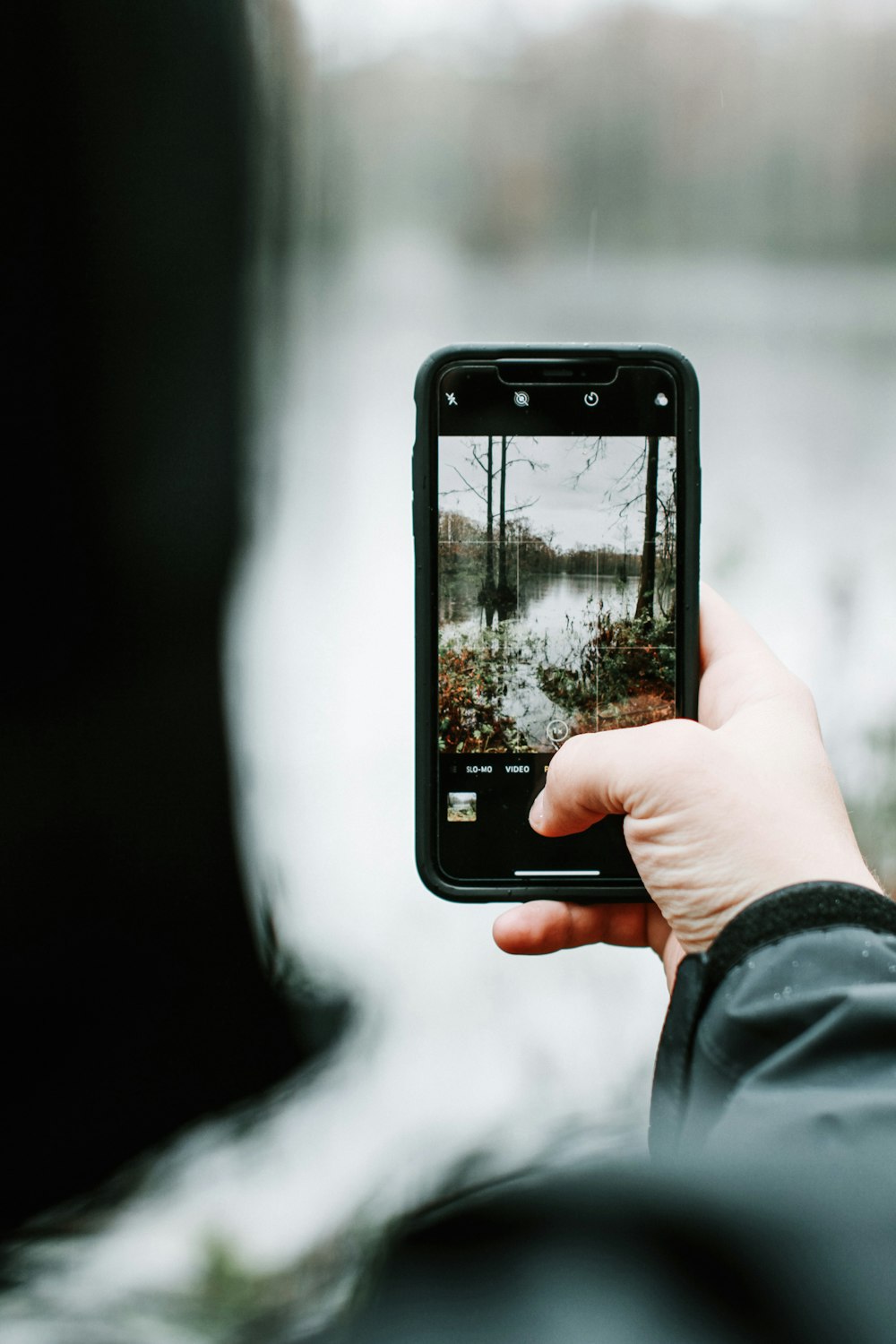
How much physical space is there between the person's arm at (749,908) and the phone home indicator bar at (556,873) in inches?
1.0

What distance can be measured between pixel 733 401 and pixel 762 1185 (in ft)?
2.34

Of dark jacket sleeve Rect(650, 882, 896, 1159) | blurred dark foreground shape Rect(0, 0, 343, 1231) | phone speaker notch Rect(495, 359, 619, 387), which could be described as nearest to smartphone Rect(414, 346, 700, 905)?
phone speaker notch Rect(495, 359, 619, 387)

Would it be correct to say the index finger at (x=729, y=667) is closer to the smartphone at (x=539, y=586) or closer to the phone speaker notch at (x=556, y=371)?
the smartphone at (x=539, y=586)

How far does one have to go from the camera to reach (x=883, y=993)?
0.38 m

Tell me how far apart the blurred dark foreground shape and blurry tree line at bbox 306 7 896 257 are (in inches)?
5.1

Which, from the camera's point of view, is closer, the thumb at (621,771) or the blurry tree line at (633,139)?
the thumb at (621,771)

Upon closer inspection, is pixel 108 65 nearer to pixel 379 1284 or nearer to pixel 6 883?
pixel 6 883

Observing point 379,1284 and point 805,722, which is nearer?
point 379,1284

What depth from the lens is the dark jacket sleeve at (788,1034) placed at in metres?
0.36

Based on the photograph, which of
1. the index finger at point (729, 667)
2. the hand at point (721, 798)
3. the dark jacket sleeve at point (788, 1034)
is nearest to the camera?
the dark jacket sleeve at point (788, 1034)

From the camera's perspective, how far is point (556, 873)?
0.64 meters

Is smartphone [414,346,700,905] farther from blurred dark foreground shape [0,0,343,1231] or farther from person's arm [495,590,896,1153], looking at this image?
blurred dark foreground shape [0,0,343,1231]

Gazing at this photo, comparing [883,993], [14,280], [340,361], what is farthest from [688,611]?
[14,280]

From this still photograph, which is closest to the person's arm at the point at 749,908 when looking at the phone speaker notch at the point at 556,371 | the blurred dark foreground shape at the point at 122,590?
the phone speaker notch at the point at 556,371
